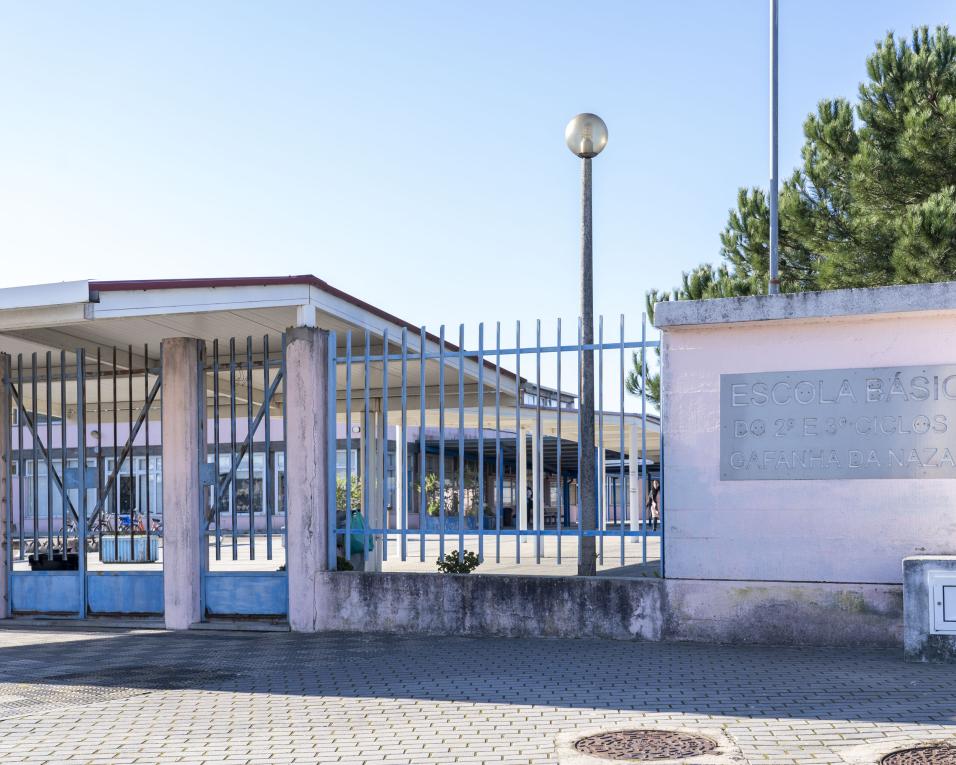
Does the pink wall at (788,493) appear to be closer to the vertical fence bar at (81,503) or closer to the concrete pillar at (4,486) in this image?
the vertical fence bar at (81,503)

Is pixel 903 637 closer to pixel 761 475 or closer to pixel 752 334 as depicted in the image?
pixel 761 475

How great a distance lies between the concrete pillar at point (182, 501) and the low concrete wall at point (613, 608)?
1.57 meters

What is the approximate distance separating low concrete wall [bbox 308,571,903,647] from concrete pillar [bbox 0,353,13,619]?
4.22m

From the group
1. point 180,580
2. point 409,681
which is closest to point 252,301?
point 180,580

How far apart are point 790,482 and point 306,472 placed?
4528mm

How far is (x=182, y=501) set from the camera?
11.8m

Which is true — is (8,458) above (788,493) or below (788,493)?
above

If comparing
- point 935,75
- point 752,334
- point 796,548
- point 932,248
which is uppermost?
point 935,75

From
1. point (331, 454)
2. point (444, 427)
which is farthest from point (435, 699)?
point (444, 427)

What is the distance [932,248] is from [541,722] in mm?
14050

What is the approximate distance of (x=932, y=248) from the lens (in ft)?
59.9

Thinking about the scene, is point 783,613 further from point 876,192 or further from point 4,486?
point 876,192

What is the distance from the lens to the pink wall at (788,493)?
9180 millimetres

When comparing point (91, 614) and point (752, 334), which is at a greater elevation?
point (752, 334)
